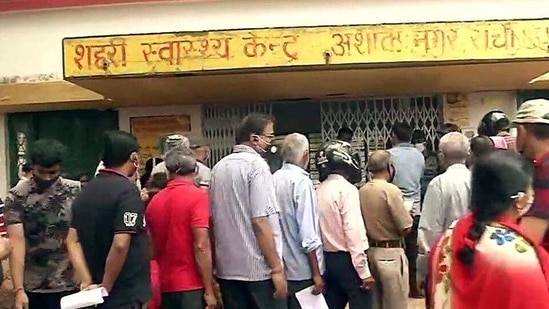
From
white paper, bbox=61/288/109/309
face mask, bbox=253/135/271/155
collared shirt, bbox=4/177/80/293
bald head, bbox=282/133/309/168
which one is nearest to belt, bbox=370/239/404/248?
bald head, bbox=282/133/309/168

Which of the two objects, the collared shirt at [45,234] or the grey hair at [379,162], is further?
the grey hair at [379,162]

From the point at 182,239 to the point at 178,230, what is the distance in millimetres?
69

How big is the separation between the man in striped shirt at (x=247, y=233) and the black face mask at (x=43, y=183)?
3.60 feet

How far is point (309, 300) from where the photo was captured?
6.97m

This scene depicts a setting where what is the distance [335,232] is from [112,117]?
6.01 meters

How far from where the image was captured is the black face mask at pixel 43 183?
6.21m

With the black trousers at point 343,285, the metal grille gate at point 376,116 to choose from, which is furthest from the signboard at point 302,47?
the metal grille gate at point 376,116

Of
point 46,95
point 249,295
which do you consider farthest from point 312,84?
point 249,295

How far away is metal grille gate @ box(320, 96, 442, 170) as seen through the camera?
1224 cm

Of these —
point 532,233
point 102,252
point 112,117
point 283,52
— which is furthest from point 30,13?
point 532,233

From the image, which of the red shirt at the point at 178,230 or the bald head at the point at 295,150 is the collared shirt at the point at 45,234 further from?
the bald head at the point at 295,150

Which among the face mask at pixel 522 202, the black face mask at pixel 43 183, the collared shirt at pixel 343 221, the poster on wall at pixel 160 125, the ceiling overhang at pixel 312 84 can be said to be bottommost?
the collared shirt at pixel 343 221

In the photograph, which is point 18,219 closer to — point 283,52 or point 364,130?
point 283,52

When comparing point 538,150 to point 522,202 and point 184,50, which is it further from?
point 184,50
